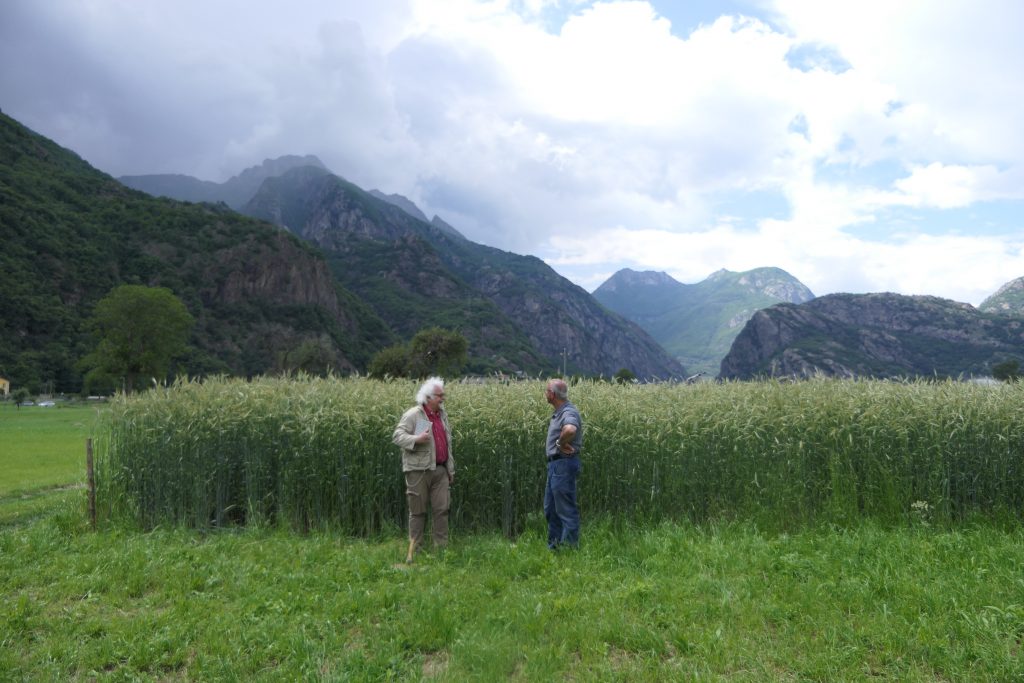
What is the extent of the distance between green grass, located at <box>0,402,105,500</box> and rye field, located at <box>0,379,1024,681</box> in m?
2.33

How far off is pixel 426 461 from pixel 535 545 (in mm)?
1911

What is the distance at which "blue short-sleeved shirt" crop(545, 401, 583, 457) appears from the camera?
25.9 feet

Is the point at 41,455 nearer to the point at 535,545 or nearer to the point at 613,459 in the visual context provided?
the point at 535,545

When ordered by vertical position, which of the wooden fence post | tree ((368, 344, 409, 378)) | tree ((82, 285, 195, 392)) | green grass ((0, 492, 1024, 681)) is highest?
tree ((82, 285, 195, 392))

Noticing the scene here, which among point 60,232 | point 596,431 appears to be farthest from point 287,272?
point 596,431

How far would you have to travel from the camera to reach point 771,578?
21.8 feet

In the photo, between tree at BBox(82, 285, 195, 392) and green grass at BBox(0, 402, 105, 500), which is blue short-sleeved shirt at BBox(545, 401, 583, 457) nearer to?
green grass at BBox(0, 402, 105, 500)

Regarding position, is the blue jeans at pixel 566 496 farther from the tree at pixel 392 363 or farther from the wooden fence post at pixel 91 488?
the tree at pixel 392 363

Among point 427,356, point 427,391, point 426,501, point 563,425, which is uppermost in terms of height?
point 427,356

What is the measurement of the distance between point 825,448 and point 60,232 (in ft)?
446

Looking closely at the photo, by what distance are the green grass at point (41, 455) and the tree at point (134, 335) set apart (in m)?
27.8

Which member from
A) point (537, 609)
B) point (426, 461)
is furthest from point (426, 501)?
point (537, 609)

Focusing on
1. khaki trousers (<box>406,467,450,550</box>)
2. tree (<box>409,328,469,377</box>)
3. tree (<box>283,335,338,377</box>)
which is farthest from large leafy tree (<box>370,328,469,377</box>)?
khaki trousers (<box>406,467,450,550</box>)

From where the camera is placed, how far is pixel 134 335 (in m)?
60.9
